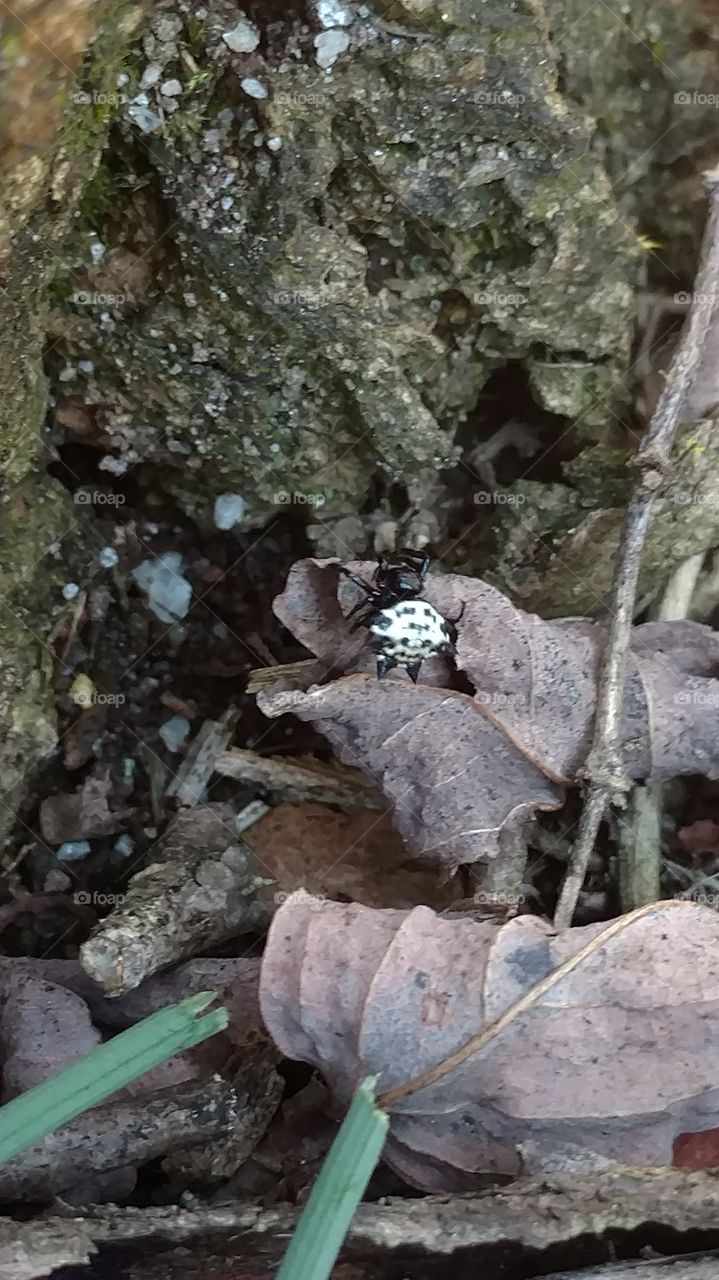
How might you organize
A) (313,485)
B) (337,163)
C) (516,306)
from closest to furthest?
(337,163), (516,306), (313,485)

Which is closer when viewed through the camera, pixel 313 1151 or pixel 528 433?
→ pixel 313 1151

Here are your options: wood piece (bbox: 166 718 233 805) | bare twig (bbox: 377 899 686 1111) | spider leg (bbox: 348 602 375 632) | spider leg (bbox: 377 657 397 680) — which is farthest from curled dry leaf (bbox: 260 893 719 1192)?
wood piece (bbox: 166 718 233 805)

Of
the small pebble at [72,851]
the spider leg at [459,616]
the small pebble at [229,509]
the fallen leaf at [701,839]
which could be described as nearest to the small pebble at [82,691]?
the small pebble at [72,851]

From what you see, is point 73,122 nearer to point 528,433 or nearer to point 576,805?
point 528,433

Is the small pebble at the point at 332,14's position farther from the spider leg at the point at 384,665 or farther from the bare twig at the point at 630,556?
the spider leg at the point at 384,665

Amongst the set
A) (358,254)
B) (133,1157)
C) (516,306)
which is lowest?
(133,1157)

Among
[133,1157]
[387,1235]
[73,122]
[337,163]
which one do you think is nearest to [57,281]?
[73,122]

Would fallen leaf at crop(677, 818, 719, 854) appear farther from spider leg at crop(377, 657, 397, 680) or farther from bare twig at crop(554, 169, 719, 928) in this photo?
spider leg at crop(377, 657, 397, 680)

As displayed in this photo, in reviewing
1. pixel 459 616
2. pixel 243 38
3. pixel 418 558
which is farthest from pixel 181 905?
pixel 243 38
